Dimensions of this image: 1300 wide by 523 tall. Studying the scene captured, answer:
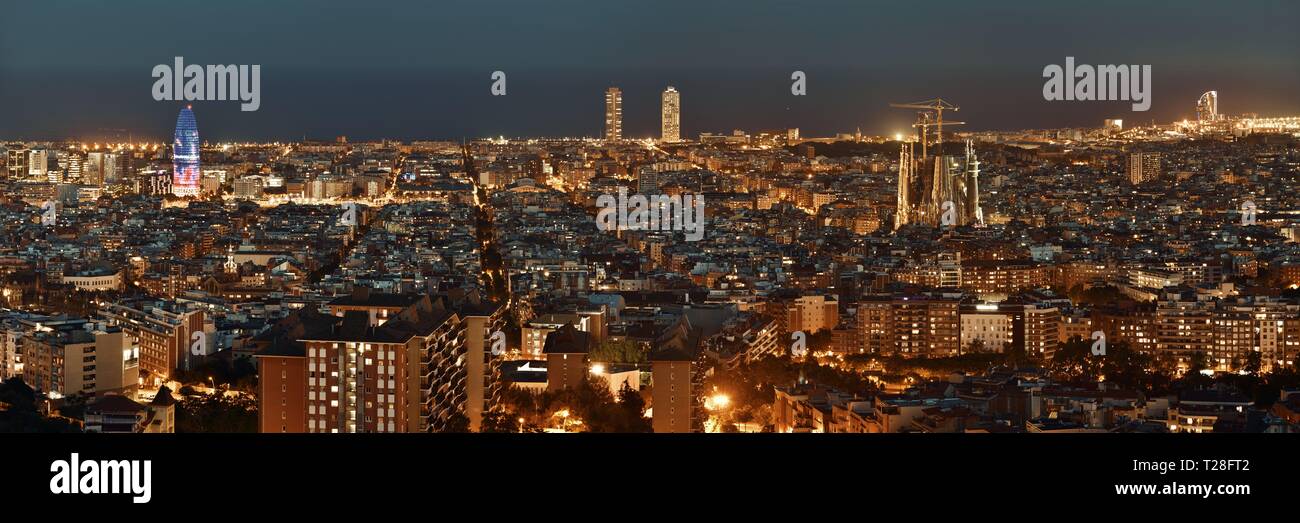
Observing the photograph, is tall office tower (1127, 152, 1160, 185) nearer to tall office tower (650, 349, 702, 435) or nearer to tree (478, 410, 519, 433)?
tall office tower (650, 349, 702, 435)

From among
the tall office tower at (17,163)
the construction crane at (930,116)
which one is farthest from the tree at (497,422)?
the construction crane at (930,116)

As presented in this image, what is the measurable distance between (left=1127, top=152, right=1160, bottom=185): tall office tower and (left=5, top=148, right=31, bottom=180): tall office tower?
46.4 feet

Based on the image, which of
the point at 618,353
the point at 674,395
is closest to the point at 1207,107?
the point at 618,353

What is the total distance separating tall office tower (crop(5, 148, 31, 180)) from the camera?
18.8m

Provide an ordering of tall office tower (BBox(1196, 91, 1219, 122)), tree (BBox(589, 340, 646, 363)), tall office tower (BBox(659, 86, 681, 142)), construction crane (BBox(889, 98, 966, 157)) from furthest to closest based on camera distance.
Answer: construction crane (BBox(889, 98, 966, 157))
tall office tower (BBox(659, 86, 681, 142))
tall office tower (BBox(1196, 91, 1219, 122))
tree (BBox(589, 340, 646, 363))

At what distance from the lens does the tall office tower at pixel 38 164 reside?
64.8 ft

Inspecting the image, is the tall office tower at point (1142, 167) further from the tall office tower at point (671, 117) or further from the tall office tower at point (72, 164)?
the tall office tower at point (72, 164)

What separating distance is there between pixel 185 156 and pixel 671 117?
7.74m

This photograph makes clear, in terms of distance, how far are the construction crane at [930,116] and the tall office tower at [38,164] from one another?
10118mm

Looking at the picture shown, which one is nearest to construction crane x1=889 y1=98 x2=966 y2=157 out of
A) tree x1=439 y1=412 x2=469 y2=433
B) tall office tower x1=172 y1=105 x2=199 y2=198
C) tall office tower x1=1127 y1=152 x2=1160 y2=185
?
tall office tower x1=1127 y1=152 x2=1160 y2=185

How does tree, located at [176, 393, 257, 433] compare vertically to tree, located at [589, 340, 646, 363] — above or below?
below

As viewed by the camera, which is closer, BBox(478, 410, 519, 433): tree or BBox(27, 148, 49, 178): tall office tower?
BBox(478, 410, 519, 433): tree
